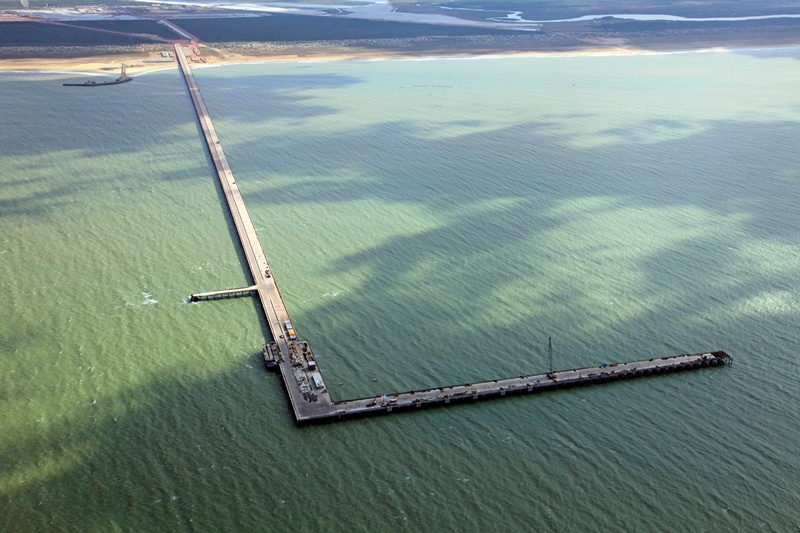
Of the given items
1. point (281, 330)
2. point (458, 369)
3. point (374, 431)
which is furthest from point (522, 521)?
point (281, 330)

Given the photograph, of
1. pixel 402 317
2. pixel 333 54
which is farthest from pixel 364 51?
pixel 402 317

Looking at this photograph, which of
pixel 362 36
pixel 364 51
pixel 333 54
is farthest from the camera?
pixel 362 36

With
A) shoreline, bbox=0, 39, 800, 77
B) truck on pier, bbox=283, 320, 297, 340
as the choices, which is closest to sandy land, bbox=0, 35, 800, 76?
shoreline, bbox=0, 39, 800, 77

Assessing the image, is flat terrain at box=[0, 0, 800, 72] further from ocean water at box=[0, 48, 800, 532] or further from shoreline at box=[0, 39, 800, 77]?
ocean water at box=[0, 48, 800, 532]

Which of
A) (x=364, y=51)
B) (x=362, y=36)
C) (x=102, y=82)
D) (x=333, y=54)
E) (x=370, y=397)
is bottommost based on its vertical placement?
(x=370, y=397)

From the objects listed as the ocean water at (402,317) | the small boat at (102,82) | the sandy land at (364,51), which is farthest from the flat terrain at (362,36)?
the ocean water at (402,317)

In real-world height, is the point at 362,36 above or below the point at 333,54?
above

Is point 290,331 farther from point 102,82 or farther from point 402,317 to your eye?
point 102,82

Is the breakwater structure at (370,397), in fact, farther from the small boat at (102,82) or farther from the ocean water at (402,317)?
the small boat at (102,82)
